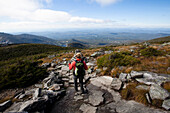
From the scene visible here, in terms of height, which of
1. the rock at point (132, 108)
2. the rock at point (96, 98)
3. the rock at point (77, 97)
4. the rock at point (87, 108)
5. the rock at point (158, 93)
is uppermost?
the rock at point (158, 93)

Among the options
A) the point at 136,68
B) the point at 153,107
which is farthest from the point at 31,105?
the point at 136,68

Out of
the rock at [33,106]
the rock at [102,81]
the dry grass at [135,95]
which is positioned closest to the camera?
the rock at [33,106]

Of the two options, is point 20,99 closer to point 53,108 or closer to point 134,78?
point 53,108

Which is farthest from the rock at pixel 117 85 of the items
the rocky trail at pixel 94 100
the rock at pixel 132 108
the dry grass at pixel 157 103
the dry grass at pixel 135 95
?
the dry grass at pixel 157 103

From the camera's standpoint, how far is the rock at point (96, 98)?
15.8 ft

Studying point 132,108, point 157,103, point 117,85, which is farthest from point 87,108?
point 157,103

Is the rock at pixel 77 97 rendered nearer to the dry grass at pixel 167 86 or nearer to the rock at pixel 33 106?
the rock at pixel 33 106

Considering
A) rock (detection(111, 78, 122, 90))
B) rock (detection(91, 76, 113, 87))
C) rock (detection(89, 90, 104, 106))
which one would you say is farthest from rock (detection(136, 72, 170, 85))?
rock (detection(89, 90, 104, 106))

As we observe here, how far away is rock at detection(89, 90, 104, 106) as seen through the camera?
4.82m

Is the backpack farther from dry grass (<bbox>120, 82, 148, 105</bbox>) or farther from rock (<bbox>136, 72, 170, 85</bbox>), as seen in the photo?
rock (<bbox>136, 72, 170, 85</bbox>)

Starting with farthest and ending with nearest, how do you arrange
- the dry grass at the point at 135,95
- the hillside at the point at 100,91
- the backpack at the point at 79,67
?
the backpack at the point at 79,67 → the dry grass at the point at 135,95 → the hillside at the point at 100,91

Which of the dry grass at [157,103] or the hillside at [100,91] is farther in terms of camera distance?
the hillside at [100,91]

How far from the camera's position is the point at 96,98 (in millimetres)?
5211

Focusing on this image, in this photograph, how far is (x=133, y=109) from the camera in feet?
13.2
